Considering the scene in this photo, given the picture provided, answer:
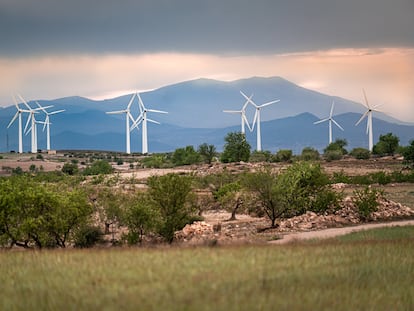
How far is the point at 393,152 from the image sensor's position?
550 feet

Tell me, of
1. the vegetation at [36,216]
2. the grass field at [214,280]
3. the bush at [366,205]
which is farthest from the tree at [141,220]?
the grass field at [214,280]

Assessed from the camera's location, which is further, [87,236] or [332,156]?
[332,156]

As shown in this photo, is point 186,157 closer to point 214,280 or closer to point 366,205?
point 366,205

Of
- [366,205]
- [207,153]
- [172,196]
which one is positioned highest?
[207,153]

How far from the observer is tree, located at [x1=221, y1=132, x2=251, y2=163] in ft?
446

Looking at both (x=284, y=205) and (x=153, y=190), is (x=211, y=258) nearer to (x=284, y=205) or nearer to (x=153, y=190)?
(x=153, y=190)

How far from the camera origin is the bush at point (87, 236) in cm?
4081

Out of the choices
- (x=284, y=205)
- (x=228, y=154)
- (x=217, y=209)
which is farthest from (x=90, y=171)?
(x=284, y=205)

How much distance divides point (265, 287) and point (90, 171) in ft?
366

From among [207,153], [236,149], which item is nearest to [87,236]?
[236,149]

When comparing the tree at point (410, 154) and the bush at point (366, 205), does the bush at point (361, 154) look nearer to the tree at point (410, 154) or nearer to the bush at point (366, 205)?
the tree at point (410, 154)

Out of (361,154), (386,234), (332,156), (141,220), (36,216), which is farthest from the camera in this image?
(361,154)

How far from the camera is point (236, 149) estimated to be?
13650 centimetres

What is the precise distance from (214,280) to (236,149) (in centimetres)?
12111
